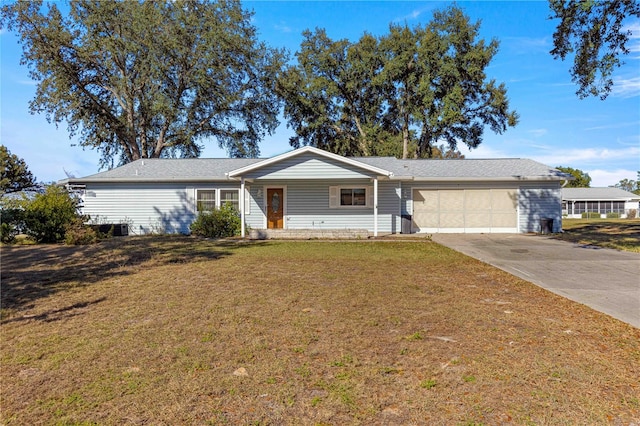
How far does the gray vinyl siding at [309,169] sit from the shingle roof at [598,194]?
40.8 meters

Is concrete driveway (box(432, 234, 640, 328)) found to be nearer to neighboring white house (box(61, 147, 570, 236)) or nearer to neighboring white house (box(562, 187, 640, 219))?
neighboring white house (box(61, 147, 570, 236))

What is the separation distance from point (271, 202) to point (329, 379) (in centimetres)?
1585

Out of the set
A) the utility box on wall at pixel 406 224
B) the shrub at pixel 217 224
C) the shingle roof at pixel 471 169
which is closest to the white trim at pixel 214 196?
the shrub at pixel 217 224

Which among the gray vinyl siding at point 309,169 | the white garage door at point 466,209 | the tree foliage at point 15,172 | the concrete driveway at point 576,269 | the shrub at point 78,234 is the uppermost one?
the tree foliage at point 15,172

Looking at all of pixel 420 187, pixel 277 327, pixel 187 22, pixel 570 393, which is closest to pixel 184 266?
pixel 277 327

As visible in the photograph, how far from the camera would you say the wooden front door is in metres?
19.0

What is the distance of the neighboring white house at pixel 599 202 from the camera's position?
4659 centimetres

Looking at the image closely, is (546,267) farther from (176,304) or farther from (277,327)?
(176,304)

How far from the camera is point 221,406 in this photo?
9.88 ft

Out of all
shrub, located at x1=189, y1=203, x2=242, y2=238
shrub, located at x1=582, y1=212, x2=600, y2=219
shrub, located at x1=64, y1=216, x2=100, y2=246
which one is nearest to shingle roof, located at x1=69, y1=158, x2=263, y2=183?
shrub, located at x1=189, y1=203, x2=242, y2=238

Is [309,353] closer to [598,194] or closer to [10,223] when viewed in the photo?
[10,223]

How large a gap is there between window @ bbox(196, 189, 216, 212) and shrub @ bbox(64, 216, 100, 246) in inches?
210

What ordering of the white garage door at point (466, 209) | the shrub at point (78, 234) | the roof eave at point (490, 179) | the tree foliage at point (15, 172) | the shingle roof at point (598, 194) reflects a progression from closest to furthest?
1. the shrub at point (78, 234)
2. the roof eave at point (490, 179)
3. the white garage door at point (466, 209)
4. the tree foliage at point (15, 172)
5. the shingle roof at point (598, 194)

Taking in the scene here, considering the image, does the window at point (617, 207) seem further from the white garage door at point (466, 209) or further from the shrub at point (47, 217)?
the shrub at point (47, 217)
